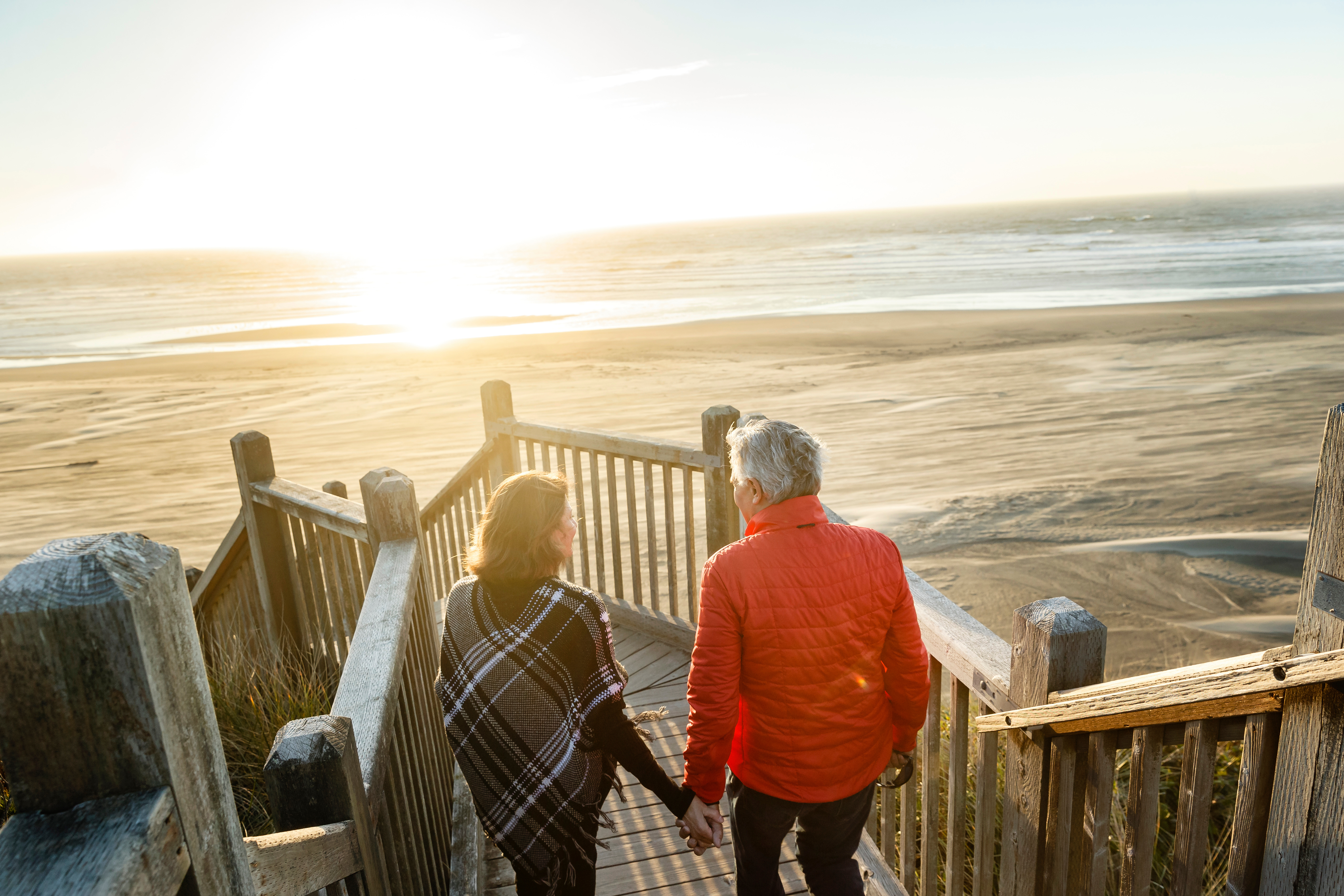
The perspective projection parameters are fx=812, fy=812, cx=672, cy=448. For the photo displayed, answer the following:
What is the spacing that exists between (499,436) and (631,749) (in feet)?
12.5

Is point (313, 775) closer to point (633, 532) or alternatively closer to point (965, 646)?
point (965, 646)

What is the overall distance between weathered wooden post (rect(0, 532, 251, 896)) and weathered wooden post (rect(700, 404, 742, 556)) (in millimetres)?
3698

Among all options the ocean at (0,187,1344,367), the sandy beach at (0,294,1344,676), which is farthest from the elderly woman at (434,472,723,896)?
the ocean at (0,187,1344,367)

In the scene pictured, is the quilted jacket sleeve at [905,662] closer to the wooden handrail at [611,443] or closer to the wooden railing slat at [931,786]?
the wooden railing slat at [931,786]

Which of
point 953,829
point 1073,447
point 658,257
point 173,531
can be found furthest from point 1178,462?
point 658,257

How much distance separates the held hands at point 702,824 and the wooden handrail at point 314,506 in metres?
2.10

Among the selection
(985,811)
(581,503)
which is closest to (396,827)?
(985,811)

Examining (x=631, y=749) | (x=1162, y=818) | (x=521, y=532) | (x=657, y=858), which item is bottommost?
(x=1162, y=818)

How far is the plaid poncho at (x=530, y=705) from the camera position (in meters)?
2.43

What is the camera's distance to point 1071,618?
1.95 metres

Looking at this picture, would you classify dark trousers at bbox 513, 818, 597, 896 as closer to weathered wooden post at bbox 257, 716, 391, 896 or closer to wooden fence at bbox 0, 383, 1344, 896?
wooden fence at bbox 0, 383, 1344, 896

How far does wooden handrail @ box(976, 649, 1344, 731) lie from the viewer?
4.53 ft

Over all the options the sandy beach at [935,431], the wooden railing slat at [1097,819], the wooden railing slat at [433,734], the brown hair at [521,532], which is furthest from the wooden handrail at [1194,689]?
the sandy beach at [935,431]

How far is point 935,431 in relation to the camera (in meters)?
12.7
